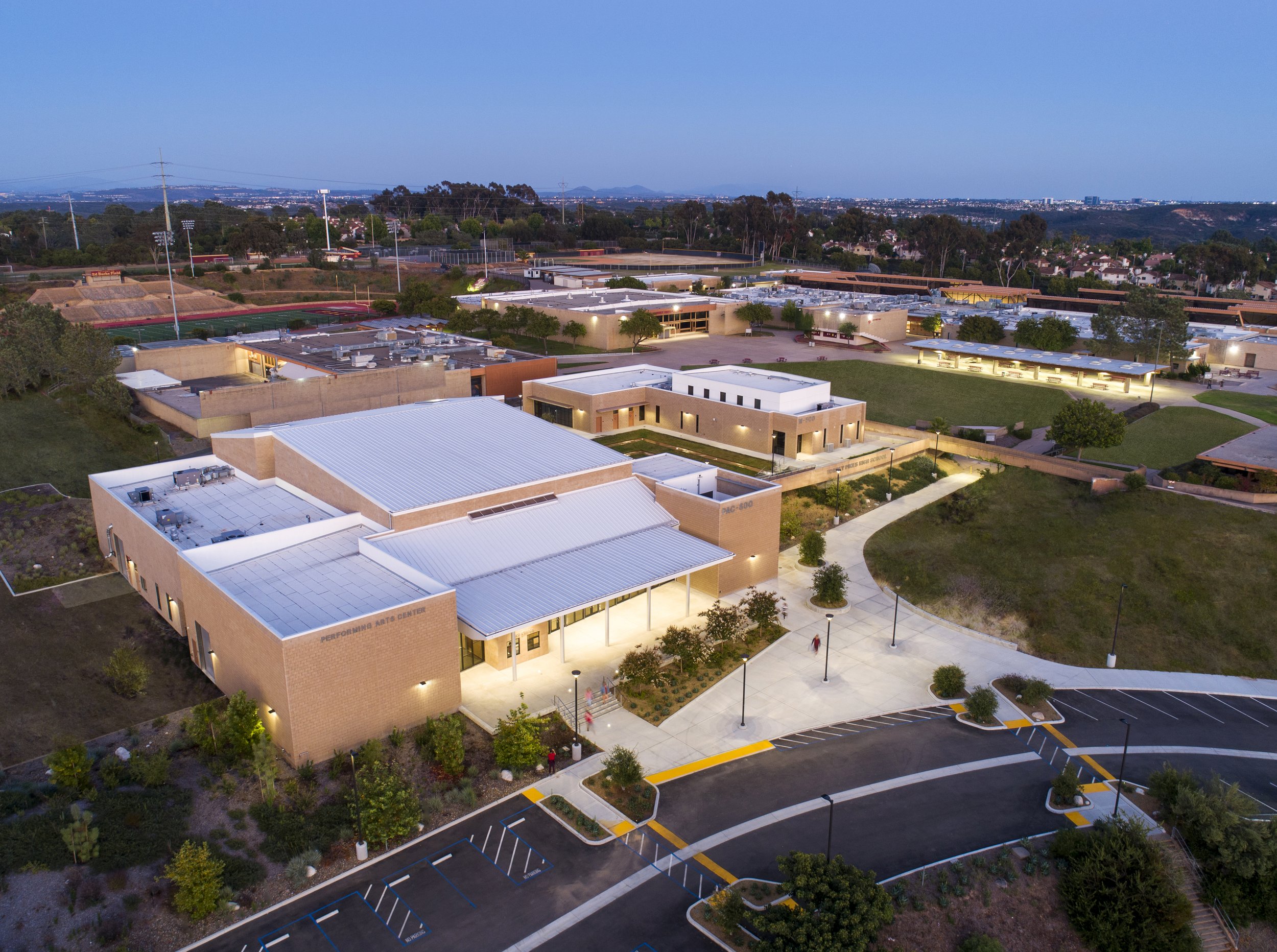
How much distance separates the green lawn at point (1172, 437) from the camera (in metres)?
66.2

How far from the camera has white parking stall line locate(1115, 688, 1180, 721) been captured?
38.8 metres

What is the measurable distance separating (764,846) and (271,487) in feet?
112

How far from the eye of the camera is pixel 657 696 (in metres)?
38.4

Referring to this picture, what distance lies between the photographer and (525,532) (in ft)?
144

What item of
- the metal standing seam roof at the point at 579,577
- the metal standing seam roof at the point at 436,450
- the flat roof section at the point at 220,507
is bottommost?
the metal standing seam roof at the point at 579,577

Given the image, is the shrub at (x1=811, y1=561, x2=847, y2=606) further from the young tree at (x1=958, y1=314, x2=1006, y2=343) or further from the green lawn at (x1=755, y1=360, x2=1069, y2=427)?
the young tree at (x1=958, y1=314, x2=1006, y2=343)

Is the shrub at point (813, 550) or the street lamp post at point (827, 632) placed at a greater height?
the shrub at point (813, 550)

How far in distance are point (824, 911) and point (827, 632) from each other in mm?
18732

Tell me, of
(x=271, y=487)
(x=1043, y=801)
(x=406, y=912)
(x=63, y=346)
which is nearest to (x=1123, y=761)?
(x=1043, y=801)

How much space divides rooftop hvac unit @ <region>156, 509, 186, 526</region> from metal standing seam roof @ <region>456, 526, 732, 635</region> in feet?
49.8

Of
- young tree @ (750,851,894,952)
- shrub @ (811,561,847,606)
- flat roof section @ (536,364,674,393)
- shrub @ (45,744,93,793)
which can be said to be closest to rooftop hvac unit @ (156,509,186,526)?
shrub @ (45,744,93,793)

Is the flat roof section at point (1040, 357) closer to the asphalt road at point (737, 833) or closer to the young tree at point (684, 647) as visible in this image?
the asphalt road at point (737, 833)

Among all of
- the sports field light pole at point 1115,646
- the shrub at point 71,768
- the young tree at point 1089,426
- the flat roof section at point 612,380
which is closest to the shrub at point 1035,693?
the sports field light pole at point 1115,646

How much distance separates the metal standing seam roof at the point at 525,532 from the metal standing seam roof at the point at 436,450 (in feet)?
4.63
